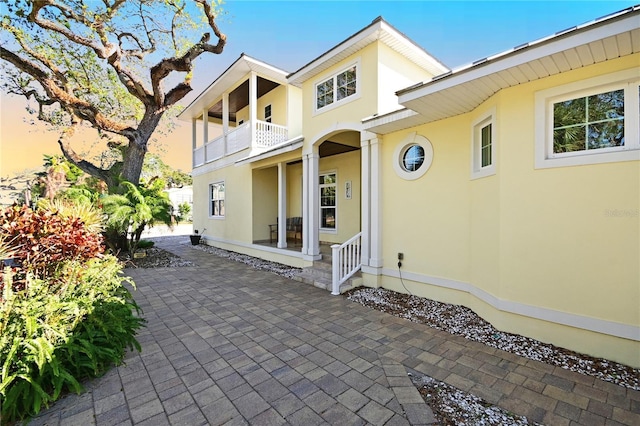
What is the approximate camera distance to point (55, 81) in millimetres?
9766

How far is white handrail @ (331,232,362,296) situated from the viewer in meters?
5.98

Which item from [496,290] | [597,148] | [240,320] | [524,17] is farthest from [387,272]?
[524,17]

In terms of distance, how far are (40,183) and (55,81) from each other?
15.2 metres

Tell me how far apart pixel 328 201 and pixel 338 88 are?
3956 mm

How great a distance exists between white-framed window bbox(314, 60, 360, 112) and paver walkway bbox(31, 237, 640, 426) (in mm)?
5002

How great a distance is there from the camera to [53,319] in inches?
112

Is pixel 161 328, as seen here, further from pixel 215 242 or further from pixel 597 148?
pixel 215 242

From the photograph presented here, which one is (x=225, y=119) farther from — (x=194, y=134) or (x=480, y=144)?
(x=480, y=144)

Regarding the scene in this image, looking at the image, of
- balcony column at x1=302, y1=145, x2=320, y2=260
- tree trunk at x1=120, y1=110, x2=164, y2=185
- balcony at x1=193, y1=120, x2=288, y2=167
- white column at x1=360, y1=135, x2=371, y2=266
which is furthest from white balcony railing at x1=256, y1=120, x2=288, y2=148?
white column at x1=360, y1=135, x2=371, y2=266

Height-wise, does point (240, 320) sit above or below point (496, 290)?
below

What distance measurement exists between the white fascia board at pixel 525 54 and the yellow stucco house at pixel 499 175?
0.04 ft

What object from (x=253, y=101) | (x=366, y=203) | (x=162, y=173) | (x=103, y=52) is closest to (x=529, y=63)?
(x=366, y=203)

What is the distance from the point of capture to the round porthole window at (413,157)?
5.41m

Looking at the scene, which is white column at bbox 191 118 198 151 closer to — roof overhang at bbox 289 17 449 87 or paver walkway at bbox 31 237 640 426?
roof overhang at bbox 289 17 449 87
